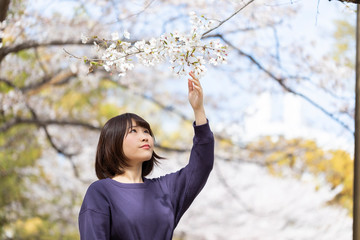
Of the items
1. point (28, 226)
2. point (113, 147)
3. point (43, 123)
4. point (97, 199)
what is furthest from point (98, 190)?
point (28, 226)

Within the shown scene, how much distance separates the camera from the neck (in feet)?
3.98

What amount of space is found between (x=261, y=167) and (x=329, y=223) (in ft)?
4.28

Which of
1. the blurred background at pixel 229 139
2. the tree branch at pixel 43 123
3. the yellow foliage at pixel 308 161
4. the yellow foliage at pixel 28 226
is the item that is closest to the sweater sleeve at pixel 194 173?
the tree branch at pixel 43 123

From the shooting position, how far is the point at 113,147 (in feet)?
4.00

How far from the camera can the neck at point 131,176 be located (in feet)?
3.98

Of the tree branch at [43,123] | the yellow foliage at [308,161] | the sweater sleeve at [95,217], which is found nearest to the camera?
the sweater sleeve at [95,217]

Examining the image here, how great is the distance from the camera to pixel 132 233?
1.09 m

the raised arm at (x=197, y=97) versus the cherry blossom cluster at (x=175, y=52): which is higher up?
the cherry blossom cluster at (x=175, y=52)

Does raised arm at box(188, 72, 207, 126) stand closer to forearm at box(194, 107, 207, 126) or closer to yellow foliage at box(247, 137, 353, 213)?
forearm at box(194, 107, 207, 126)

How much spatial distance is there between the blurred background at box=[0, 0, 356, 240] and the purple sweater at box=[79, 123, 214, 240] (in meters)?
3.50

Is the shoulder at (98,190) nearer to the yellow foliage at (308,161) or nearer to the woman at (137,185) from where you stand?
the woman at (137,185)

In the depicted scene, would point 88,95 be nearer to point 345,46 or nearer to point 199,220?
point 199,220

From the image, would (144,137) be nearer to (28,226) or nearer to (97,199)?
(97,199)

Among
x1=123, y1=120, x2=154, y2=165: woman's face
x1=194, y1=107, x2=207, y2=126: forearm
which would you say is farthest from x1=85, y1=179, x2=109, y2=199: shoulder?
x1=194, y1=107, x2=207, y2=126: forearm
